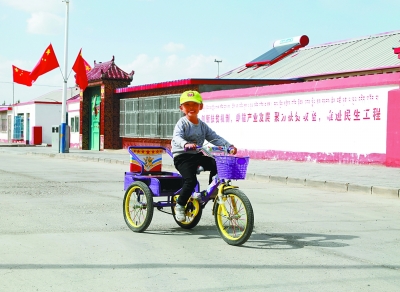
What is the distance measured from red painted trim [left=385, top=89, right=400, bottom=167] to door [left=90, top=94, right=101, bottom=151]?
22.5 meters

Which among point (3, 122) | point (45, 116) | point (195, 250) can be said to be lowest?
point (195, 250)

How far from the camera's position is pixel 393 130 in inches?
665

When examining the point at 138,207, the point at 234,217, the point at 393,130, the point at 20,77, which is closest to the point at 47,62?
the point at 20,77

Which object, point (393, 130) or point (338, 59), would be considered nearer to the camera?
point (393, 130)

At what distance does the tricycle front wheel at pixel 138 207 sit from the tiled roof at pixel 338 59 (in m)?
16.2

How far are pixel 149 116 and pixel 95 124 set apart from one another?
22.7 ft

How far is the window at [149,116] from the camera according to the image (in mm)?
29188

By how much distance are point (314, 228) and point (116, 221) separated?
2500 mm

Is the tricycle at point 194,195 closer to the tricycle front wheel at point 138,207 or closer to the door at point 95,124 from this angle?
the tricycle front wheel at point 138,207

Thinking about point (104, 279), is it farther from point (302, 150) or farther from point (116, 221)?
point (302, 150)

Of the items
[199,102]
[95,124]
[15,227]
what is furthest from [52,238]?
[95,124]

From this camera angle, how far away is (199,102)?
690cm

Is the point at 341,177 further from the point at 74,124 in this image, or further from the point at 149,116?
the point at 74,124

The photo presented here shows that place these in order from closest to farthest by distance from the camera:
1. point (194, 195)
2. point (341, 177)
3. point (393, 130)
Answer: point (194, 195), point (341, 177), point (393, 130)
